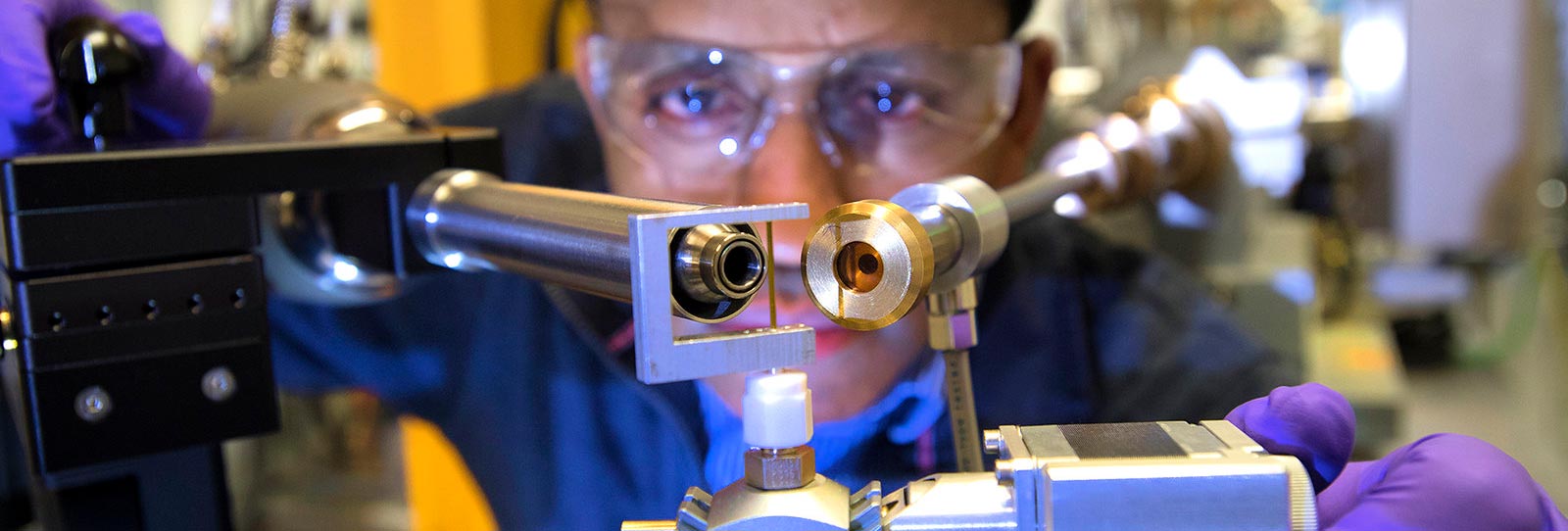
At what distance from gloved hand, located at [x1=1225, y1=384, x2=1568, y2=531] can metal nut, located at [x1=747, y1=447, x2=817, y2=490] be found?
153mm

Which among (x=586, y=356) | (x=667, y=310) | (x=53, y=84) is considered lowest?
(x=586, y=356)

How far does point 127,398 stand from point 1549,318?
204 centimetres

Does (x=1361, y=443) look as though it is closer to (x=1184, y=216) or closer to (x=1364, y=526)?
(x=1184, y=216)

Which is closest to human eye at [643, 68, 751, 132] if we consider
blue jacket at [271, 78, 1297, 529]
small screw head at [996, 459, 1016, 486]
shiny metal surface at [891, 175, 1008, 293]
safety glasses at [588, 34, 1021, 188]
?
safety glasses at [588, 34, 1021, 188]

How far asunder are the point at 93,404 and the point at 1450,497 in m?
0.52

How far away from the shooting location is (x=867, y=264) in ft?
1.12

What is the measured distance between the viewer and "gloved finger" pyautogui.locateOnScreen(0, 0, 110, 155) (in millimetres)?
538

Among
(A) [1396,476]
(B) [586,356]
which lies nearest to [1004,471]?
(A) [1396,476]

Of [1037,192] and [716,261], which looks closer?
[716,261]

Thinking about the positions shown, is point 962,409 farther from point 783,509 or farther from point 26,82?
point 26,82

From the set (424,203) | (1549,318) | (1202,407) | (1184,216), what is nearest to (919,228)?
(424,203)

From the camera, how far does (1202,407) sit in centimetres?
67

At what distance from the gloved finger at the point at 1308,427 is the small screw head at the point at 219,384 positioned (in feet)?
1.42

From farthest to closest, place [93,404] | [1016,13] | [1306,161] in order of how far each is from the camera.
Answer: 1. [1306,161]
2. [1016,13]
3. [93,404]
